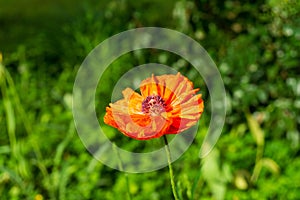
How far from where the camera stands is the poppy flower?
0.95m

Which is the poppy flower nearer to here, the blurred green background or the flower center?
the flower center

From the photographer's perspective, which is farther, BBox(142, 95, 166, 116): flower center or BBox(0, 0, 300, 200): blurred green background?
BBox(0, 0, 300, 200): blurred green background

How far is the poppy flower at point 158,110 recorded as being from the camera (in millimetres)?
950

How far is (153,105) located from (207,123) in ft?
3.61

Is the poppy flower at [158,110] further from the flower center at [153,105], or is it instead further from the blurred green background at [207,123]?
the blurred green background at [207,123]

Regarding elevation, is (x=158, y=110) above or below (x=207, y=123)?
below

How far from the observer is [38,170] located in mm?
1974

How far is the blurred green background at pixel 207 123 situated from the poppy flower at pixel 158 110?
1.83 feet

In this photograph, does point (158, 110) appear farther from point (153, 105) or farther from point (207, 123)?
point (207, 123)

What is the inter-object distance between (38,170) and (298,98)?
3.12 feet

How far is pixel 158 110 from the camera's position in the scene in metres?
1.01

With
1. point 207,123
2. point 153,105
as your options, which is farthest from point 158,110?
point 207,123

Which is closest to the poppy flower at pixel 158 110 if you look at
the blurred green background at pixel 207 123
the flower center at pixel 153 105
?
the flower center at pixel 153 105

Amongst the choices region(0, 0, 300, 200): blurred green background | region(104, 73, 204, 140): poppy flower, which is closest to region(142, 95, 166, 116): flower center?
region(104, 73, 204, 140): poppy flower
